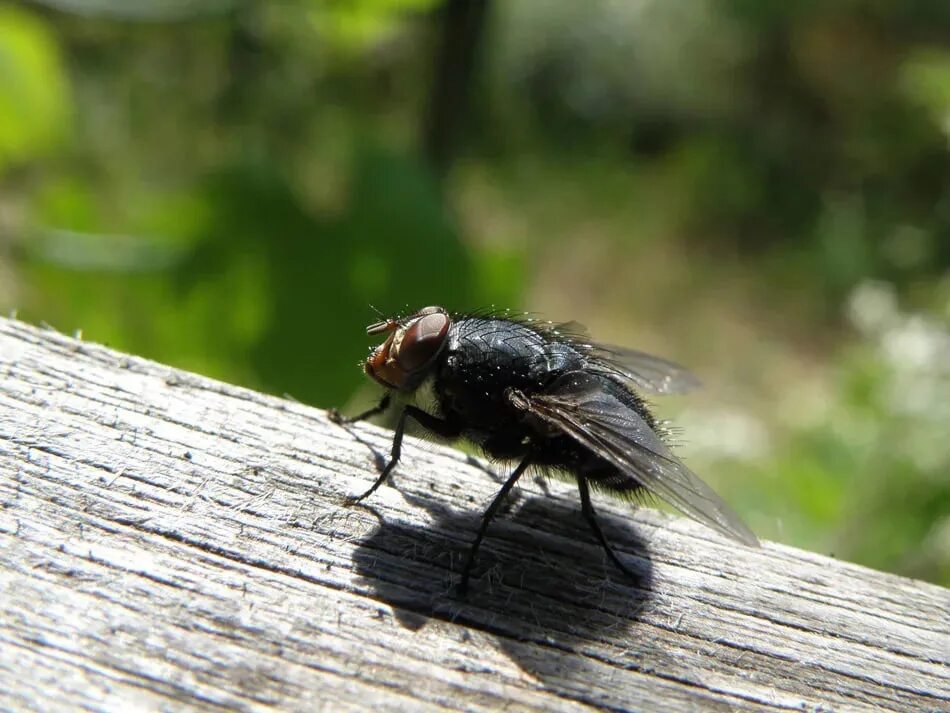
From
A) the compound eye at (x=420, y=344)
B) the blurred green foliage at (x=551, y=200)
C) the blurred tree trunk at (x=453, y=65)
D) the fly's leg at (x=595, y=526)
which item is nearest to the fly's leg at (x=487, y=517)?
the fly's leg at (x=595, y=526)

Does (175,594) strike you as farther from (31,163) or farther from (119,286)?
(31,163)

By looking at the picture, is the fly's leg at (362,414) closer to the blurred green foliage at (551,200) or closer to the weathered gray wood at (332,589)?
the weathered gray wood at (332,589)

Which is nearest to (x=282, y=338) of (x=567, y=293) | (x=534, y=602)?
(x=534, y=602)

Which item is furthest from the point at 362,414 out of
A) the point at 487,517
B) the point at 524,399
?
the point at 487,517

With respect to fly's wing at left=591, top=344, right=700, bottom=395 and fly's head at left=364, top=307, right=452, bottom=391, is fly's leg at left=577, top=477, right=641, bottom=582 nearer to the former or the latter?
fly's head at left=364, top=307, right=452, bottom=391

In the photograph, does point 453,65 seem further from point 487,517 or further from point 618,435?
point 487,517

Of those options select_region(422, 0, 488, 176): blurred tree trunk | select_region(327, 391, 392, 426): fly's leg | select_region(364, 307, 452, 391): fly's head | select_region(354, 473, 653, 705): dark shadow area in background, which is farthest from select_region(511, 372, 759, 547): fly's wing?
select_region(422, 0, 488, 176): blurred tree trunk
